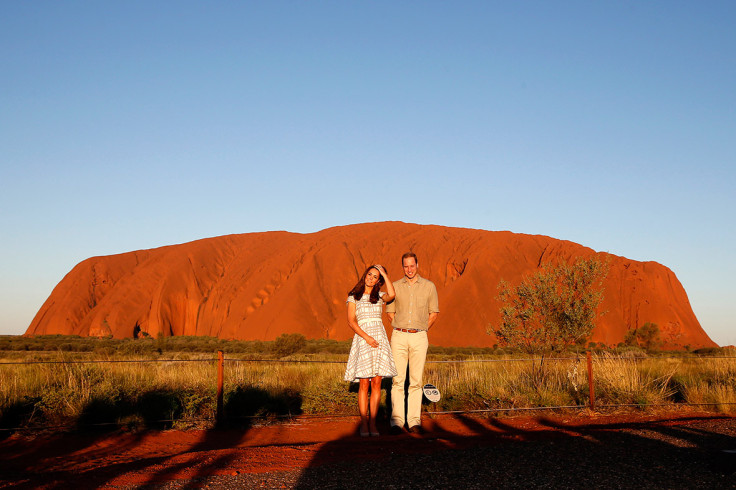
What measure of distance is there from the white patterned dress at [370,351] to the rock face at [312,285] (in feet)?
102

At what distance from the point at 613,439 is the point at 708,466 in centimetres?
151

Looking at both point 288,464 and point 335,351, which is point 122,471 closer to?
point 288,464

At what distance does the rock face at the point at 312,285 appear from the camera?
39.7 metres

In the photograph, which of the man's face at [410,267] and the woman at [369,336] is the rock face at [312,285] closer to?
the man's face at [410,267]

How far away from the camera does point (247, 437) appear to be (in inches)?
321

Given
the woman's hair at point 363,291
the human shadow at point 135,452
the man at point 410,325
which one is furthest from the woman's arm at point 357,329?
the human shadow at point 135,452

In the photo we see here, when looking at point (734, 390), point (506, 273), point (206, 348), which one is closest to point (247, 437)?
point (734, 390)

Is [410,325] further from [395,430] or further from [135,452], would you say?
[135,452]

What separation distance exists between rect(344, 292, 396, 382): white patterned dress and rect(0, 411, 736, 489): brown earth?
83cm

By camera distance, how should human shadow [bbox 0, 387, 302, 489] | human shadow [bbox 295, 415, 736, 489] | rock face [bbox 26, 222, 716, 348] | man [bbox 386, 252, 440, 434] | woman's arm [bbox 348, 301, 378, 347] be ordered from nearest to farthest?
human shadow [bbox 295, 415, 736, 489] → human shadow [bbox 0, 387, 302, 489] → woman's arm [bbox 348, 301, 378, 347] → man [bbox 386, 252, 440, 434] → rock face [bbox 26, 222, 716, 348]

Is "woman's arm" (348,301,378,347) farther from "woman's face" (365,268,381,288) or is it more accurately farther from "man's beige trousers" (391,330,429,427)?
"man's beige trousers" (391,330,429,427)

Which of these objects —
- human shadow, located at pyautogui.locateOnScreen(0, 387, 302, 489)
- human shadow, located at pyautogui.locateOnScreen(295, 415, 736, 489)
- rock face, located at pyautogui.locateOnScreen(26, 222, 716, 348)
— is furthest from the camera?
rock face, located at pyautogui.locateOnScreen(26, 222, 716, 348)

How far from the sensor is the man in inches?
292

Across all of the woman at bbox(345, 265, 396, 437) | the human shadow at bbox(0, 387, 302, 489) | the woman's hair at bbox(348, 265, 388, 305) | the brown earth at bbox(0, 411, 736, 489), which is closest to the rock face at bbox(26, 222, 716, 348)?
the human shadow at bbox(0, 387, 302, 489)
